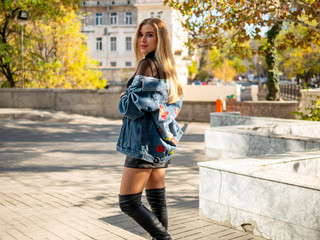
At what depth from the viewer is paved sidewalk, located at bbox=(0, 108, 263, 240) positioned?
15.9 ft

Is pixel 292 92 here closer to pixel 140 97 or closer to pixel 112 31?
pixel 112 31

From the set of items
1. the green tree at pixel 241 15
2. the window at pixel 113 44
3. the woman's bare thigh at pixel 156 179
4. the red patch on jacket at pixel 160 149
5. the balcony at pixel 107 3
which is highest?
the balcony at pixel 107 3

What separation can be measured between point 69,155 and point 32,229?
235 inches

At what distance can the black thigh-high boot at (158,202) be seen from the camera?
3.81m

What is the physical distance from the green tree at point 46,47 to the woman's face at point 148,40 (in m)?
17.4

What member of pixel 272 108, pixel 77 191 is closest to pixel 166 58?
pixel 77 191

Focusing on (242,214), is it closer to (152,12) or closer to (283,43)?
(283,43)

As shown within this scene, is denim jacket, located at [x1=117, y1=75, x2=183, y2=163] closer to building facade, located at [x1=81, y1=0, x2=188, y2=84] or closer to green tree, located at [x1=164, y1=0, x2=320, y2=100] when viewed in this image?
green tree, located at [x1=164, y1=0, x2=320, y2=100]

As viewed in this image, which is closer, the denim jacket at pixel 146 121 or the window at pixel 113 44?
the denim jacket at pixel 146 121

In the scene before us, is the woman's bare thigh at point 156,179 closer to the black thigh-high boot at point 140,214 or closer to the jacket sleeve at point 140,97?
the black thigh-high boot at point 140,214

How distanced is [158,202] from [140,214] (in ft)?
1.02

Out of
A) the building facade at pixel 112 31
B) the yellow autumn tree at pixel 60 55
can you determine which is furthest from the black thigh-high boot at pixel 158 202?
the building facade at pixel 112 31

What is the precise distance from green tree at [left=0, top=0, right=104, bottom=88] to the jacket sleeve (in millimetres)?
17676

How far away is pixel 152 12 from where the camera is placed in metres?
67.3
